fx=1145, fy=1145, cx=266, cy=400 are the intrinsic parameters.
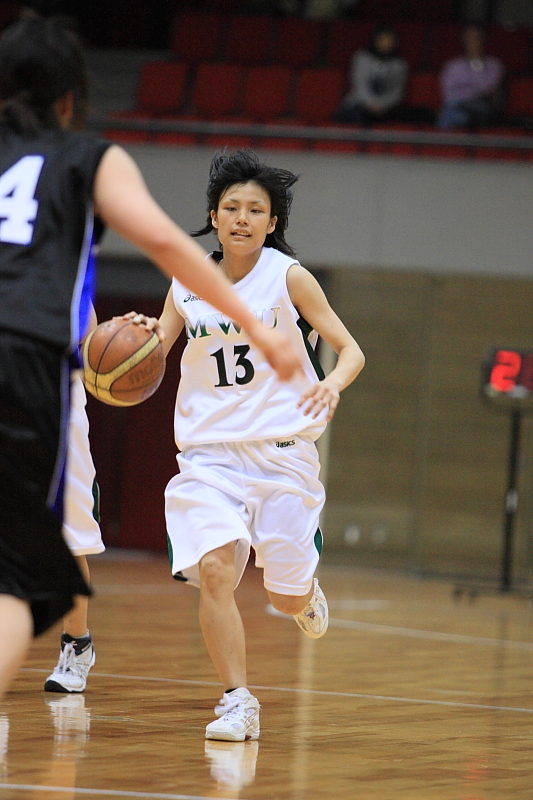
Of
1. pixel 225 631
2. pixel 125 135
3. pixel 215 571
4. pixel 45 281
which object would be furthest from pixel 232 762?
pixel 125 135

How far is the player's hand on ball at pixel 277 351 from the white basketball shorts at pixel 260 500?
137 centimetres

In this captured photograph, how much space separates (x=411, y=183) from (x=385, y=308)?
2.21 m

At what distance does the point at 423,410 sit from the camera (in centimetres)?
1229

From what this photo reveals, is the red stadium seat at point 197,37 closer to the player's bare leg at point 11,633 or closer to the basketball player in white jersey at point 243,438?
the basketball player in white jersey at point 243,438

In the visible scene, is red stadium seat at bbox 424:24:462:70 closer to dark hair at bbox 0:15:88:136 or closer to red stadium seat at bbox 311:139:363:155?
red stadium seat at bbox 311:139:363:155

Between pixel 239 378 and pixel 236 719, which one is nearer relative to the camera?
pixel 236 719

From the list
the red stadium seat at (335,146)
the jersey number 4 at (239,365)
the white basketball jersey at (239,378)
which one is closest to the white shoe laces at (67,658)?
the white basketball jersey at (239,378)

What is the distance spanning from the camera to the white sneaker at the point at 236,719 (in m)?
3.36

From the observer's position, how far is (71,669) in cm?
410

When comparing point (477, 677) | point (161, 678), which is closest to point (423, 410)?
point (477, 677)

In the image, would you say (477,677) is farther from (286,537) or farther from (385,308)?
(385,308)

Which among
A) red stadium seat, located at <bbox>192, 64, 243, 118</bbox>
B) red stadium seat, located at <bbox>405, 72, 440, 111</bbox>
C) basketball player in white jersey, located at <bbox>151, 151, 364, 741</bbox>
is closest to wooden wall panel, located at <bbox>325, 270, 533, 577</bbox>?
red stadium seat, located at <bbox>405, 72, 440, 111</bbox>

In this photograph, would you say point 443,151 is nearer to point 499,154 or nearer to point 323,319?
point 499,154

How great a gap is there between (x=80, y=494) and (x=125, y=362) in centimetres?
94
